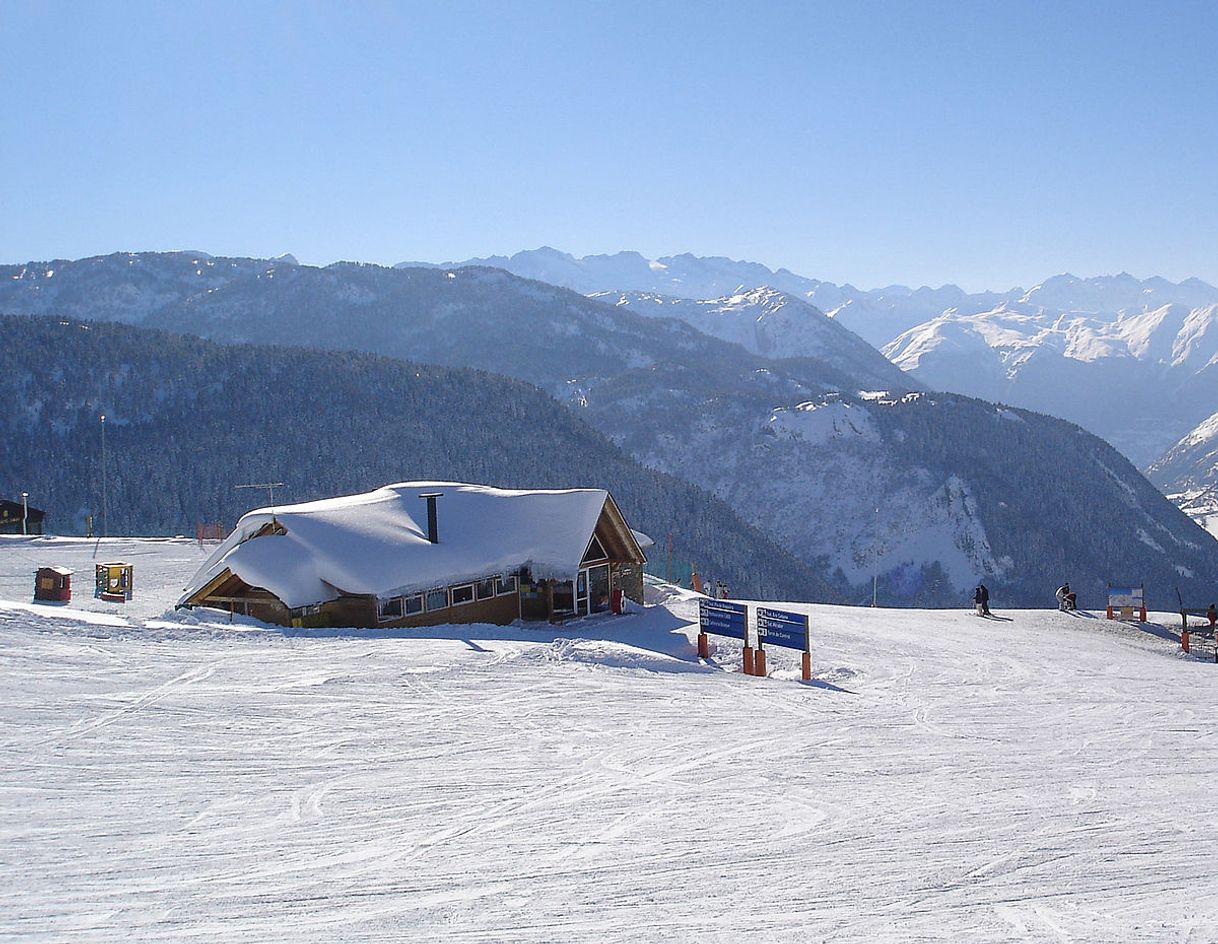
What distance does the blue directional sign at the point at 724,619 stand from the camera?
22422 mm

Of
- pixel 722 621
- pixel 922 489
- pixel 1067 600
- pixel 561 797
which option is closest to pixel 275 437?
pixel 922 489

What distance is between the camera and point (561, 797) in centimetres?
1116

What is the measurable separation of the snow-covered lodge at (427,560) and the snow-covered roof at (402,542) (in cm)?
4

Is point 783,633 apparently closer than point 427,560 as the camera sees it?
Yes

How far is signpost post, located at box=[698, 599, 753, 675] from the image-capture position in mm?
22422

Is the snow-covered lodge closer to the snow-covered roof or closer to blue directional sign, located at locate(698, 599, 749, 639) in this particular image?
the snow-covered roof

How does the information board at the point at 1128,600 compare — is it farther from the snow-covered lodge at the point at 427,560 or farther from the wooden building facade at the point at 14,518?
the wooden building facade at the point at 14,518

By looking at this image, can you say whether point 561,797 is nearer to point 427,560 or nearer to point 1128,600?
point 427,560

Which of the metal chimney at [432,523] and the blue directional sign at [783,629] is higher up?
the metal chimney at [432,523]

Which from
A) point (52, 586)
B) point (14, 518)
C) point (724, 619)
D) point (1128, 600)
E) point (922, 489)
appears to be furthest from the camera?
point (922, 489)

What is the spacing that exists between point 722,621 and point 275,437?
113 m

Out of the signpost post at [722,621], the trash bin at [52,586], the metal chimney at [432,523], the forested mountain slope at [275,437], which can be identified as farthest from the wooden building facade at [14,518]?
the forested mountain slope at [275,437]

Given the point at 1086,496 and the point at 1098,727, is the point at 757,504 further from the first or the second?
the point at 1098,727

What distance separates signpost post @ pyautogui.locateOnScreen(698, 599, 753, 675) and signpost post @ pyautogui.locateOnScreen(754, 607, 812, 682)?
0.53 m
